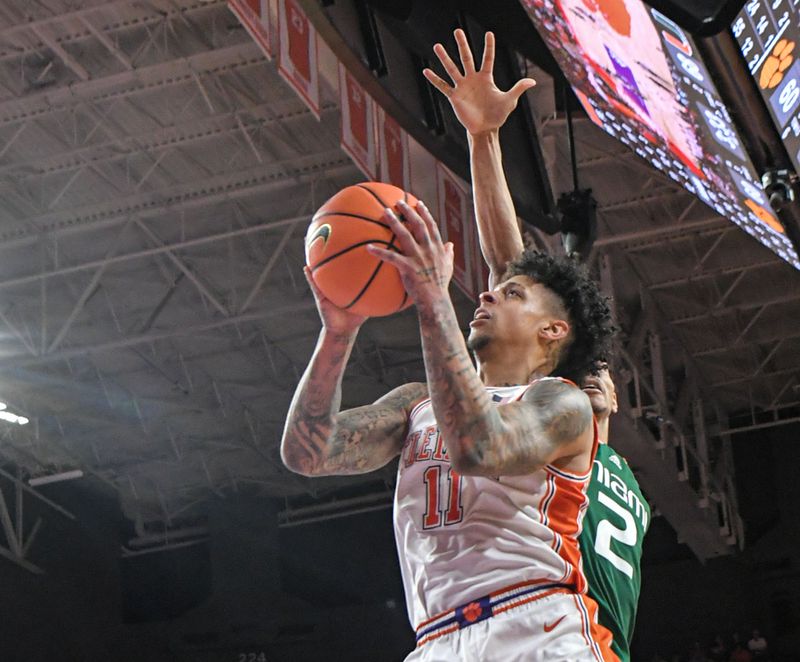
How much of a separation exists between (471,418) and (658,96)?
13.6ft

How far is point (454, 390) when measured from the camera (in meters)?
2.91

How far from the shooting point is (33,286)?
1512 cm

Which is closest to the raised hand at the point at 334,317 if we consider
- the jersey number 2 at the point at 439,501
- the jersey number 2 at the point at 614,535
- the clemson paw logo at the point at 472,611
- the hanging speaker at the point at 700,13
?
the jersey number 2 at the point at 439,501

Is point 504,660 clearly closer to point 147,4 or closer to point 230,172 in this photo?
point 147,4

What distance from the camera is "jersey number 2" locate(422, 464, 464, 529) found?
319 centimetres

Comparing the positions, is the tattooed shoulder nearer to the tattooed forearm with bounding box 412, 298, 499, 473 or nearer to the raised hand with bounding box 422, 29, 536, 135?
the tattooed forearm with bounding box 412, 298, 499, 473

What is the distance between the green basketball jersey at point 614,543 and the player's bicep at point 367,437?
573 millimetres

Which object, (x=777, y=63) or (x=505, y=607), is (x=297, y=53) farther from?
(x=505, y=607)

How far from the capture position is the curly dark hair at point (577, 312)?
3.62 meters

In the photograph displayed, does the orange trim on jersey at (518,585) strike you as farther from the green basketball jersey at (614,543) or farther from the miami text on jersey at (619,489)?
the miami text on jersey at (619,489)

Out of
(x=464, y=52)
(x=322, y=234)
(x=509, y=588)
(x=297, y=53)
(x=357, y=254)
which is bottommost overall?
(x=509, y=588)

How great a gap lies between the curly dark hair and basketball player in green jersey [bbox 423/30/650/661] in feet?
0.36

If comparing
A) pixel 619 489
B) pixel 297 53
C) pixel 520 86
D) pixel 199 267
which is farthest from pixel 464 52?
pixel 199 267

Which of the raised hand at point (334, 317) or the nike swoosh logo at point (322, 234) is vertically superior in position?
the nike swoosh logo at point (322, 234)
